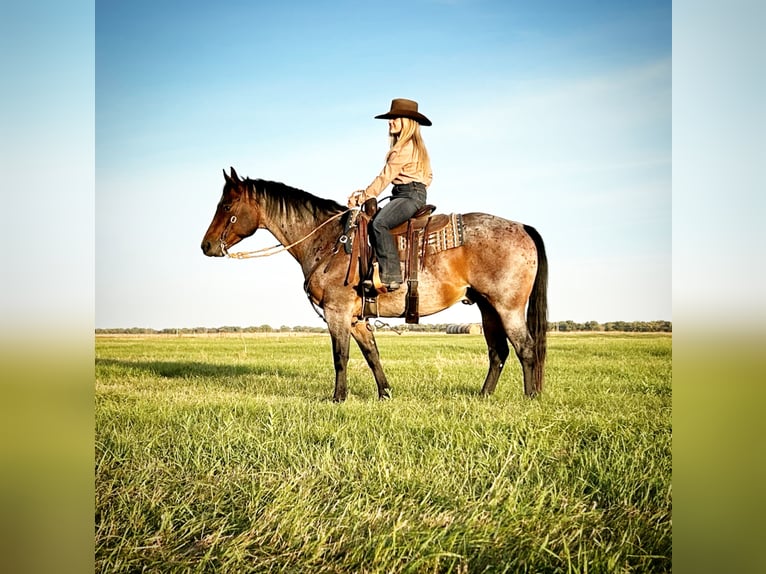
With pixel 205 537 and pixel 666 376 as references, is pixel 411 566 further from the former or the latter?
pixel 666 376

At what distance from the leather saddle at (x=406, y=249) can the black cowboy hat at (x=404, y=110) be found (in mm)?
840

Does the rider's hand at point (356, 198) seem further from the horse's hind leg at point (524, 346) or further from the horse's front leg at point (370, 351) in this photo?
the horse's hind leg at point (524, 346)

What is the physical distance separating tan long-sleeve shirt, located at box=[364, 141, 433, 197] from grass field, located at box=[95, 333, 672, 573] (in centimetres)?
175

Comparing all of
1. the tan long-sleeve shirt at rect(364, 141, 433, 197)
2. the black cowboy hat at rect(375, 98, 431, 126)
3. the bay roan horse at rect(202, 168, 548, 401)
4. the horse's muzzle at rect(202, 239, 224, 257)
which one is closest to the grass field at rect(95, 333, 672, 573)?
the bay roan horse at rect(202, 168, 548, 401)

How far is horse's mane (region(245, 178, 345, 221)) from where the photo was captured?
19.3 ft

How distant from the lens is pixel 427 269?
5.65m

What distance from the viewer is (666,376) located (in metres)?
6.33

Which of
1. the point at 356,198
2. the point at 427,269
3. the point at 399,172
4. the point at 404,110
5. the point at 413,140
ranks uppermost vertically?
the point at 404,110

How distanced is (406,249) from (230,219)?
1.57 meters

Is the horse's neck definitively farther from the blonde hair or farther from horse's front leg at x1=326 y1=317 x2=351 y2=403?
the blonde hair

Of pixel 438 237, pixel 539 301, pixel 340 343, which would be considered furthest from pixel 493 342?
pixel 340 343

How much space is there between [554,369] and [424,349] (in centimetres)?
278

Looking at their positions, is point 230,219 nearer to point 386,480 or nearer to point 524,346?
point 524,346
